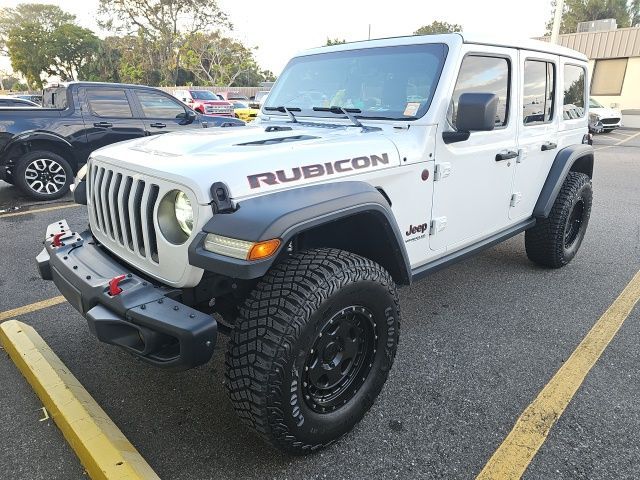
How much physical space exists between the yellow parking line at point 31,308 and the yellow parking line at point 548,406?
3.22m

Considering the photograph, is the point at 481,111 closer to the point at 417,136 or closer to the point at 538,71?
the point at 417,136

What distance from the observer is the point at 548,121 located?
382 cm

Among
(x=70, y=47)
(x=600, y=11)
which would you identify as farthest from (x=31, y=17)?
(x=600, y=11)

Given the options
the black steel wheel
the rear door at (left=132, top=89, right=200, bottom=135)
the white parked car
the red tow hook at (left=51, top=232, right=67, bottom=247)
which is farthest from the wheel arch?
the white parked car

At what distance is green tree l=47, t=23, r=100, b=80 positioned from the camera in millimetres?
53312

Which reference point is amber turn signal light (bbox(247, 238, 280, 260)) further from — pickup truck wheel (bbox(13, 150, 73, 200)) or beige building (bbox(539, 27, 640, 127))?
beige building (bbox(539, 27, 640, 127))

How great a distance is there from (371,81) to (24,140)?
19.1 ft

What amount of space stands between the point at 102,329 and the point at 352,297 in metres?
1.04

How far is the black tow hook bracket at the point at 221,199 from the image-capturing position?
72.9 inches

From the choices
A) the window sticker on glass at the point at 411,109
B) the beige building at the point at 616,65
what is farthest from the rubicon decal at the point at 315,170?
the beige building at the point at 616,65

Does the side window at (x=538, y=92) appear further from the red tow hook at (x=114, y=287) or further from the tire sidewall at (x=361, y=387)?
the red tow hook at (x=114, y=287)

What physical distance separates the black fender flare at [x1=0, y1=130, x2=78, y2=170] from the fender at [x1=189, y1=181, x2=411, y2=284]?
6217 mm

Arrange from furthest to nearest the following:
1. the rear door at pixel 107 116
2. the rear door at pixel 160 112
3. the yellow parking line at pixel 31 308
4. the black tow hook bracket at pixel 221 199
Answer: the rear door at pixel 160 112
the rear door at pixel 107 116
the yellow parking line at pixel 31 308
the black tow hook bracket at pixel 221 199

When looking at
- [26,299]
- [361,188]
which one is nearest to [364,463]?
[361,188]
